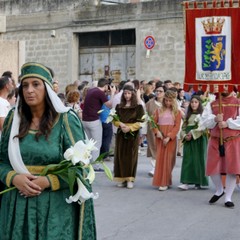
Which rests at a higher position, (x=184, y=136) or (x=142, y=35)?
(x=142, y=35)

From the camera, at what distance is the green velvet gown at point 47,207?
451cm

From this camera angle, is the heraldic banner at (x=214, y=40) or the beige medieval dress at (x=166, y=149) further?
the beige medieval dress at (x=166, y=149)

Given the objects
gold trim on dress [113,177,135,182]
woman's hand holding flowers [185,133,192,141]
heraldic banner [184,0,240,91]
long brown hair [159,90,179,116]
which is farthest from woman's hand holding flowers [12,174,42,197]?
woman's hand holding flowers [185,133,192,141]

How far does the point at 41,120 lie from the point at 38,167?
33 cm

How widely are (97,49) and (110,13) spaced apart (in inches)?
58.4

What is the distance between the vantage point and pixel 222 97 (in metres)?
9.35

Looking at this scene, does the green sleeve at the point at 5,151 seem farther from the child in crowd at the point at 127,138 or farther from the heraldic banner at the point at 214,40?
the child in crowd at the point at 127,138

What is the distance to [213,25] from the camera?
9.17m

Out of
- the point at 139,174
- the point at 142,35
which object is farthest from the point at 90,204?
the point at 142,35

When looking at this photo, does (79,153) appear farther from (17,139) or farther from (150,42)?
(150,42)

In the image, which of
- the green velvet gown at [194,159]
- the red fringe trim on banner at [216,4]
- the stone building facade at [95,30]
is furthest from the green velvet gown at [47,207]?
the stone building facade at [95,30]

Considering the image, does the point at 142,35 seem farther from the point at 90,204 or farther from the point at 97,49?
the point at 90,204

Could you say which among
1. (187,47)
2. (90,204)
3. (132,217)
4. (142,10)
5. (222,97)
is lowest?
(132,217)

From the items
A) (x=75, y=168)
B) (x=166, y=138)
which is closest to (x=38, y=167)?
(x=75, y=168)
